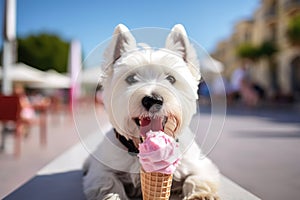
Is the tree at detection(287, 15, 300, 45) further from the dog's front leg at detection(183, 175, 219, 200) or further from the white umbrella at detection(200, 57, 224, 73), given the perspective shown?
the dog's front leg at detection(183, 175, 219, 200)

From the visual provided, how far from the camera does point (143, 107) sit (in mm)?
1730

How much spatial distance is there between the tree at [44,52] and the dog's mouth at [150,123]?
41547 mm

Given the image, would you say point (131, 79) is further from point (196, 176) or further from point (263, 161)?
point (263, 161)

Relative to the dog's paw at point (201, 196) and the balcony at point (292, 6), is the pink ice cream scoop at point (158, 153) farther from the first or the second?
the balcony at point (292, 6)

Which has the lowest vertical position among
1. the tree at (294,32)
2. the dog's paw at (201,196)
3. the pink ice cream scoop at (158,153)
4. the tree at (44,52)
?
the tree at (44,52)

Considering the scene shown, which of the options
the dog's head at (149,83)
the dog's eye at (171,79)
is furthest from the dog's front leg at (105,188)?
the dog's eye at (171,79)

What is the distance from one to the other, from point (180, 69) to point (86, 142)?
37.4 inches

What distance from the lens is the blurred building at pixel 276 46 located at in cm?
2592

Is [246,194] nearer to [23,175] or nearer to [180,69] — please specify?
[180,69]

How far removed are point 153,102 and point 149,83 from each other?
0.14 m

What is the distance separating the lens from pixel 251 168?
3770 mm

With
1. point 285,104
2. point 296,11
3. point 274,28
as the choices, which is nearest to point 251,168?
point 285,104

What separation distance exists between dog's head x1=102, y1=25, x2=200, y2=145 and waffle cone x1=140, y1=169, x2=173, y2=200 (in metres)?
0.24

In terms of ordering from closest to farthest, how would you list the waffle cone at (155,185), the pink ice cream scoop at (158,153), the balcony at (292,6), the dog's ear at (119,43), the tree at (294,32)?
1. the pink ice cream scoop at (158,153)
2. the waffle cone at (155,185)
3. the dog's ear at (119,43)
4. the tree at (294,32)
5. the balcony at (292,6)
